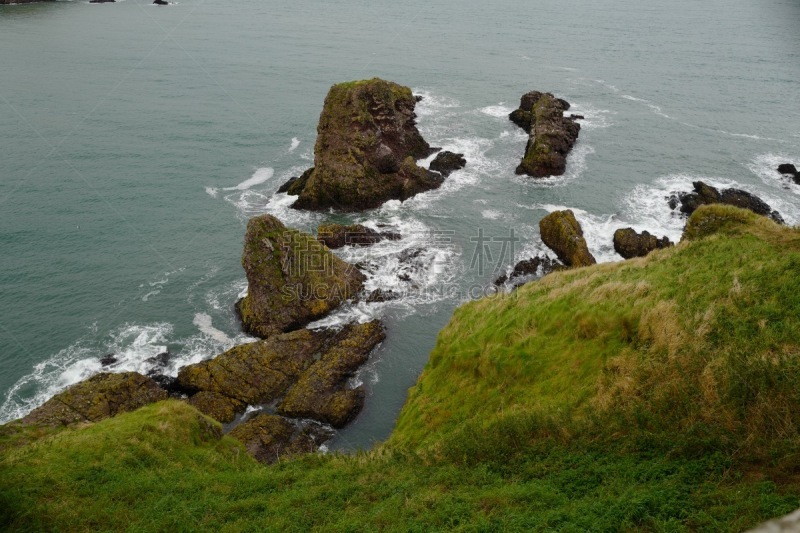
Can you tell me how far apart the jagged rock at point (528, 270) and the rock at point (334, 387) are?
12779mm

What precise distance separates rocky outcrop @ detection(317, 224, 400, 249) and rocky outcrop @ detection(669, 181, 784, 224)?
98.8 ft

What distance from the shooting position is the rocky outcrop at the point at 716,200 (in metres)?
52.4

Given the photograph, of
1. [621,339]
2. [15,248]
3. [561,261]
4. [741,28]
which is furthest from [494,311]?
[741,28]

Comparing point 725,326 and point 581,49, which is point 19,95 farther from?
point 581,49

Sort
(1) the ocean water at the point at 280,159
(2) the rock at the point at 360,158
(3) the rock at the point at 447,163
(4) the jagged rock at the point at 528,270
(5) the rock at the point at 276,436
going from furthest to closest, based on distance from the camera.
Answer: (3) the rock at the point at 447,163
(2) the rock at the point at 360,158
(4) the jagged rock at the point at 528,270
(1) the ocean water at the point at 280,159
(5) the rock at the point at 276,436

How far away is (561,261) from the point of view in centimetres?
4631

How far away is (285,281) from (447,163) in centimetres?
3134

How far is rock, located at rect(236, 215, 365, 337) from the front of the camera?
39.4m

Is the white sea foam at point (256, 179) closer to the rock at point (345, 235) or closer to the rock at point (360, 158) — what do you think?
the rock at point (360, 158)

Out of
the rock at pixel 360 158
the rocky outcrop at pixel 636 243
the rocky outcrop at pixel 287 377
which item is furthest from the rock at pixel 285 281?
the rocky outcrop at pixel 636 243

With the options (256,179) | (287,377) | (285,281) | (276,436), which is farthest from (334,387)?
(256,179)

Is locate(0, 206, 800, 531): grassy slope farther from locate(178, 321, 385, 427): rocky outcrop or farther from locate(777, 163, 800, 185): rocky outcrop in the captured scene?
locate(777, 163, 800, 185): rocky outcrop

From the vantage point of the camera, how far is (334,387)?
111 ft

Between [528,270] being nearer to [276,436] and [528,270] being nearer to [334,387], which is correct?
[334,387]
